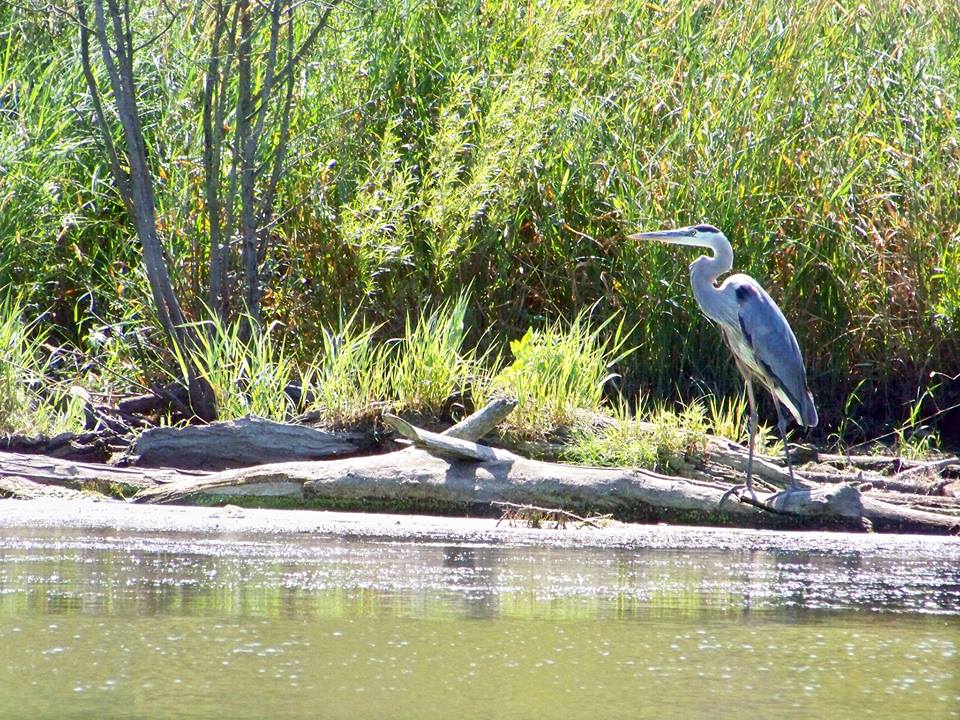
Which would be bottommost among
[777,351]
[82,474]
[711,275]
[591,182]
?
[82,474]

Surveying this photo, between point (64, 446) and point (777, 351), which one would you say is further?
point (777, 351)

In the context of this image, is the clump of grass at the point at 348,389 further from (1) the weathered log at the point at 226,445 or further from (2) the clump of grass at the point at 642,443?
(2) the clump of grass at the point at 642,443

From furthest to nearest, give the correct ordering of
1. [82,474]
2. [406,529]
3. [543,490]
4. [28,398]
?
[28,398], [82,474], [543,490], [406,529]

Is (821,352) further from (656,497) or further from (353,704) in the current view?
(353,704)

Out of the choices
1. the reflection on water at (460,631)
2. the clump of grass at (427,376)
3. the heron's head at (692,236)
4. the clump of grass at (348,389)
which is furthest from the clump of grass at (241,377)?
the heron's head at (692,236)

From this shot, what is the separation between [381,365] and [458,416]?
46cm

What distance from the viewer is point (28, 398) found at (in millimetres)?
6516

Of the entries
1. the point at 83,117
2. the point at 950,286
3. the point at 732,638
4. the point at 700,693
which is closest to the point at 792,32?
the point at 950,286

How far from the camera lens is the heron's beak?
22.2ft

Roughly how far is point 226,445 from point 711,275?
256cm

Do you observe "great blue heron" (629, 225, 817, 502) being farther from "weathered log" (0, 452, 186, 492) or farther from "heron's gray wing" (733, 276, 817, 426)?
"weathered log" (0, 452, 186, 492)

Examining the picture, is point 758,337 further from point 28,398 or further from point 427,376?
point 28,398

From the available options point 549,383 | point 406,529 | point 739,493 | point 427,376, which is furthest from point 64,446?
point 739,493

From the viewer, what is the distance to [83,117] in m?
7.37
